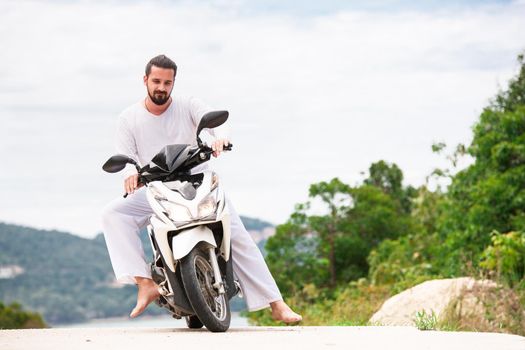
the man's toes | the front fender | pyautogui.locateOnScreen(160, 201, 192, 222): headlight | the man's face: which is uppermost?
the man's face

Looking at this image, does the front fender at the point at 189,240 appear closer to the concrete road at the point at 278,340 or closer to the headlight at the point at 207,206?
the headlight at the point at 207,206

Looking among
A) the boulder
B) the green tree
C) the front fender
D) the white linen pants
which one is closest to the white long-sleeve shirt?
the white linen pants

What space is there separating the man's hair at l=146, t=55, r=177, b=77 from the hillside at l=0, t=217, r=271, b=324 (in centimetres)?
8591

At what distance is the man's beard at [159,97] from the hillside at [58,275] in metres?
85.8

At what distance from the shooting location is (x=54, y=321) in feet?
328

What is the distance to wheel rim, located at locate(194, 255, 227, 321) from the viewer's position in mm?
6504

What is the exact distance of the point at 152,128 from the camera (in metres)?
7.34

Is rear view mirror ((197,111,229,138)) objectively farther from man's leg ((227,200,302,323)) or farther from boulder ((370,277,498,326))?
boulder ((370,277,498,326))

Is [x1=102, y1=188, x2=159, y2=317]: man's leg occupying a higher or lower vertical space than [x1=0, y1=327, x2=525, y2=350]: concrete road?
higher

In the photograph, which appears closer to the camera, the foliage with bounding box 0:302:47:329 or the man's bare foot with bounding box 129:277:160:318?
the man's bare foot with bounding box 129:277:160:318

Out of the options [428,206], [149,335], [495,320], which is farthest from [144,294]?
[428,206]

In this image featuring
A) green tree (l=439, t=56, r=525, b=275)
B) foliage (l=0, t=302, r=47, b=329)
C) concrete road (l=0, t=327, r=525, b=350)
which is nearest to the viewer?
concrete road (l=0, t=327, r=525, b=350)

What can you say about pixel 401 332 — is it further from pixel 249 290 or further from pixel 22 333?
pixel 22 333

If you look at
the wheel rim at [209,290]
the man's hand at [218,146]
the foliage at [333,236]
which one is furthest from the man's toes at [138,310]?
the foliage at [333,236]
